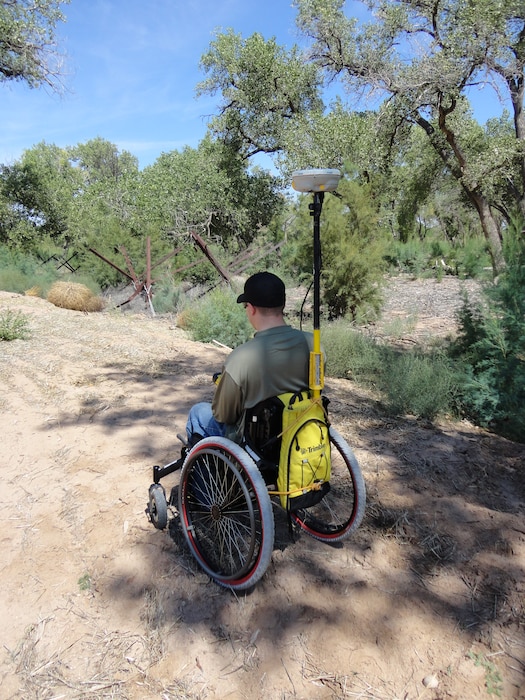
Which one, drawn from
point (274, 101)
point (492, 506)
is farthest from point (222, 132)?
point (492, 506)

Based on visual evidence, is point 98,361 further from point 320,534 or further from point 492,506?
point 492,506

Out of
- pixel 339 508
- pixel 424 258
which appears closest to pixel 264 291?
pixel 339 508

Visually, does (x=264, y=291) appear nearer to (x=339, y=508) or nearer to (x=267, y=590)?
(x=267, y=590)

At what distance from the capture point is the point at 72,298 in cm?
1049

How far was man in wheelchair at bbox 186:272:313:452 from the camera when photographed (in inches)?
76.9

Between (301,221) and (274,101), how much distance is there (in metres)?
9.49

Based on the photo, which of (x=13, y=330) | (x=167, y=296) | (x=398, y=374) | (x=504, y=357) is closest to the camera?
(x=504, y=357)

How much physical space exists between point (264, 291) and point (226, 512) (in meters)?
0.99

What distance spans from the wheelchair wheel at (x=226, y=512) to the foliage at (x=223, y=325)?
205 inches

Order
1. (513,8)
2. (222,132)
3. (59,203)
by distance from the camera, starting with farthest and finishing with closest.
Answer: (59,203), (222,132), (513,8)

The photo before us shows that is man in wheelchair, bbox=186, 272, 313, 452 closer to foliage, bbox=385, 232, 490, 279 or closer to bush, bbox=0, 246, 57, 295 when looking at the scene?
bush, bbox=0, 246, 57, 295

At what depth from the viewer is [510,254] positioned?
4.52 metres

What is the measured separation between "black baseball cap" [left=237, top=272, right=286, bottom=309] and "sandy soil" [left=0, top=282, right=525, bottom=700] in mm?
1231

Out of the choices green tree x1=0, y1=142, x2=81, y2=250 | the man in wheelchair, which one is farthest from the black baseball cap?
green tree x1=0, y1=142, x2=81, y2=250
